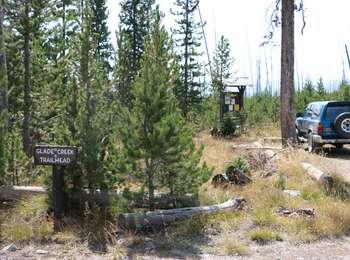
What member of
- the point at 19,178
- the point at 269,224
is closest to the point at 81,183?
the point at 19,178

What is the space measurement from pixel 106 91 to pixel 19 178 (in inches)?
124

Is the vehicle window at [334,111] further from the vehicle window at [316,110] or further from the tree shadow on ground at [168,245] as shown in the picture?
the tree shadow on ground at [168,245]

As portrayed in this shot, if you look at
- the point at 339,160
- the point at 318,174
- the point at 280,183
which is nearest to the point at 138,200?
the point at 280,183

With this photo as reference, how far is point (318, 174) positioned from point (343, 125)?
17.9ft

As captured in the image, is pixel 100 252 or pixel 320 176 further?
pixel 320 176

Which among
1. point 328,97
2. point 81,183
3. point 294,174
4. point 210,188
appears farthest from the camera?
point 328,97

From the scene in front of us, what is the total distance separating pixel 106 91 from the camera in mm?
8398

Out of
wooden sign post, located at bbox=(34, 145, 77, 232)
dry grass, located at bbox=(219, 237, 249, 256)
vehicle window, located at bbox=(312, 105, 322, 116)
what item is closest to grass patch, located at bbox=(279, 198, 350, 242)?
dry grass, located at bbox=(219, 237, 249, 256)

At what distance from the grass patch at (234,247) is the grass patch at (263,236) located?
29 centimetres

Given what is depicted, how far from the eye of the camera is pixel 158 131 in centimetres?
761

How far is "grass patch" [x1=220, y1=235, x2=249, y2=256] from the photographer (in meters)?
6.69

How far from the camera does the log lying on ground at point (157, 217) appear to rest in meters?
7.55

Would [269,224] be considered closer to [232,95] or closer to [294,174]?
[294,174]

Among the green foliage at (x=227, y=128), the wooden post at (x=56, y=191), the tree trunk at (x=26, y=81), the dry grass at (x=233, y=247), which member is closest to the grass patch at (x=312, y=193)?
the dry grass at (x=233, y=247)
